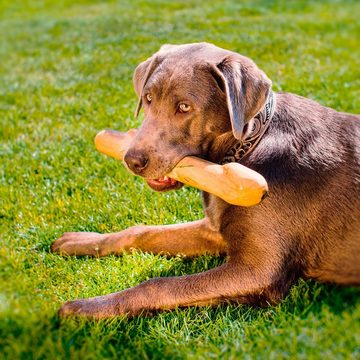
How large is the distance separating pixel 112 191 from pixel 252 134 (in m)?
1.94

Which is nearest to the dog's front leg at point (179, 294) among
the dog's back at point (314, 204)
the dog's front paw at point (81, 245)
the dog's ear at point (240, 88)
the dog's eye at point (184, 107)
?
the dog's back at point (314, 204)

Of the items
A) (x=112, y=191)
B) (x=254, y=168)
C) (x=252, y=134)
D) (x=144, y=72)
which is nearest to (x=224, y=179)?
(x=254, y=168)

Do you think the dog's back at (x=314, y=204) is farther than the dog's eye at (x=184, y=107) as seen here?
No

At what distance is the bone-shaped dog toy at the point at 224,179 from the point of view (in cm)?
355

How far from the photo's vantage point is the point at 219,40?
9.54m

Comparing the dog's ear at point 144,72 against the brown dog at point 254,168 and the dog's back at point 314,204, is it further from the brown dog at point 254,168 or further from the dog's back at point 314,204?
the dog's back at point 314,204

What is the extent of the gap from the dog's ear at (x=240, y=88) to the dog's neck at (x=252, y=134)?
127 millimetres

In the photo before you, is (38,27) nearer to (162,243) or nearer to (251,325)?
(162,243)

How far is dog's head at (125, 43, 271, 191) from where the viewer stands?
390cm

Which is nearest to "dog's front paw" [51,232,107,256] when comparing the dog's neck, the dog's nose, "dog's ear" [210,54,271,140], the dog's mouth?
the dog's mouth

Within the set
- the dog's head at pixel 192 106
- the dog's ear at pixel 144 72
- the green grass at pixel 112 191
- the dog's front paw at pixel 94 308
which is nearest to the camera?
the green grass at pixel 112 191

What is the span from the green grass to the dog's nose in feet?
2.85

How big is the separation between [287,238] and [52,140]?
3.70 meters

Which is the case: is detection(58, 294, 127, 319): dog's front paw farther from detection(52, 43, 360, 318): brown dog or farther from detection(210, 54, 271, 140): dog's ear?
detection(210, 54, 271, 140): dog's ear
